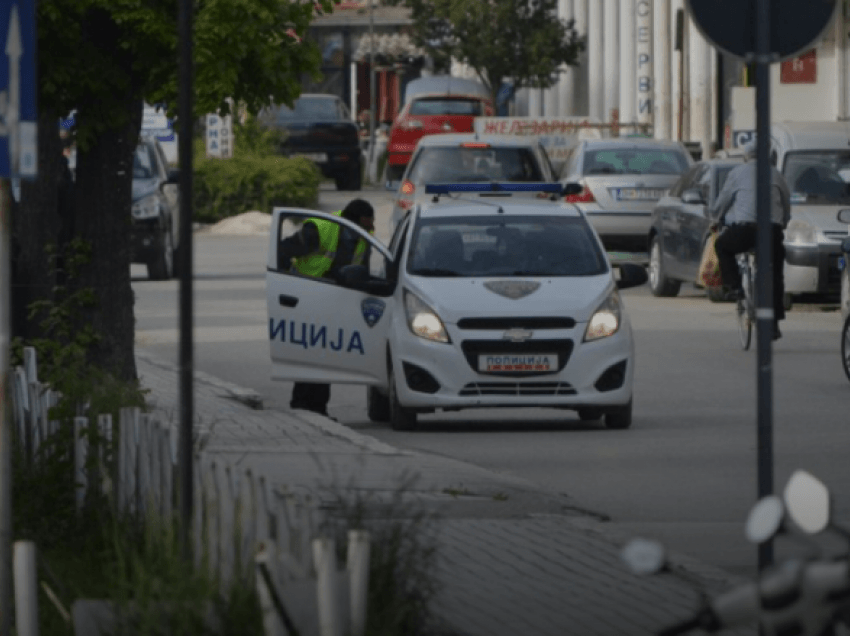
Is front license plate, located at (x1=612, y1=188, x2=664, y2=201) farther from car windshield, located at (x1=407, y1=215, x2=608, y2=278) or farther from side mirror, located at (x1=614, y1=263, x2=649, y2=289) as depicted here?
side mirror, located at (x1=614, y1=263, x2=649, y2=289)

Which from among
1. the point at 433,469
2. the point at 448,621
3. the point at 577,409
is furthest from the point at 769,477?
the point at 577,409

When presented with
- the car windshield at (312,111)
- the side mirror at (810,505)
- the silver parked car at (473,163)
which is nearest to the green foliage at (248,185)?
the car windshield at (312,111)

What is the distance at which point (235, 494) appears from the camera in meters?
7.10

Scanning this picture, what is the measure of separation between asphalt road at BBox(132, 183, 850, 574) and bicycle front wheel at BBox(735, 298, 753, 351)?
14 cm

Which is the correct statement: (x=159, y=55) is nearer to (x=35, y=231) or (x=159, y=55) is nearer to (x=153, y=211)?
(x=35, y=231)

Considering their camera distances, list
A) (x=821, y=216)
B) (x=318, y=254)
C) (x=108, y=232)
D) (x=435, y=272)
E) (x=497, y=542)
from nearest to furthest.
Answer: (x=497, y=542) → (x=108, y=232) → (x=435, y=272) → (x=318, y=254) → (x=821, y=216)

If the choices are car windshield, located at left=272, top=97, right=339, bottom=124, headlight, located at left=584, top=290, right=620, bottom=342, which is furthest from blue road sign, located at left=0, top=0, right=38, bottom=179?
car windshield, located at left=272, top=97, right=339, bottom=124

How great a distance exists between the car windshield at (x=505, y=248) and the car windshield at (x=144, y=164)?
53.8 ft

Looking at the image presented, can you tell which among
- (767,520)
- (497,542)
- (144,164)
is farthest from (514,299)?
(144,164)

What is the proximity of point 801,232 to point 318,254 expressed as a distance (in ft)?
33.0

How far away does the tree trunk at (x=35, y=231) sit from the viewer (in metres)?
15.7

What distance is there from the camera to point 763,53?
25.9 ft

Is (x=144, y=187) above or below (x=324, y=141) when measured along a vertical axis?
below

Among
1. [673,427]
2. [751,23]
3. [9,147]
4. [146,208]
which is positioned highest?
[751,23]
